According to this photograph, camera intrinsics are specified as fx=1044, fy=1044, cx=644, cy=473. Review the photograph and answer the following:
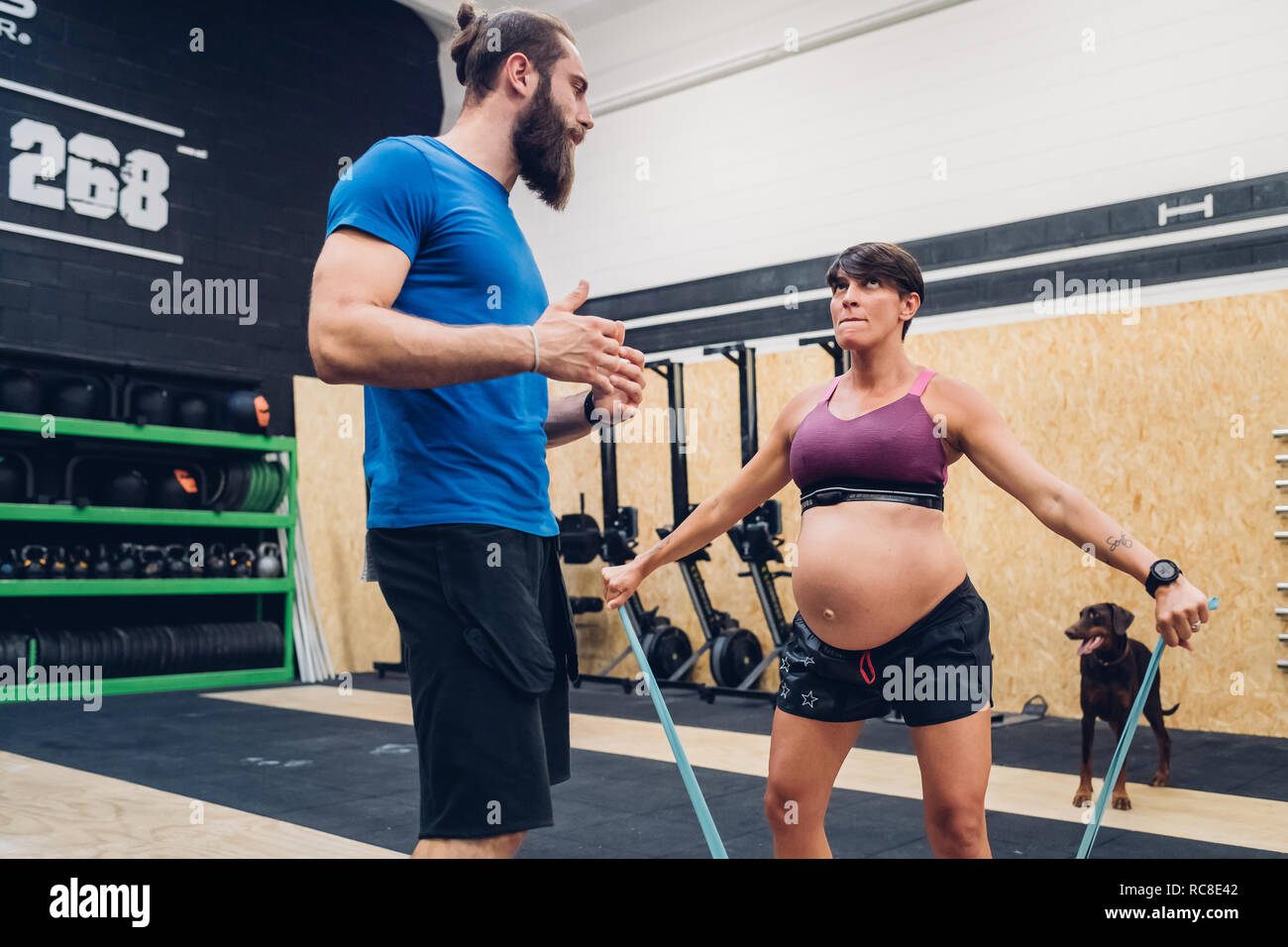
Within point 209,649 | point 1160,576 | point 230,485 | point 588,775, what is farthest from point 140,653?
point 1160,576

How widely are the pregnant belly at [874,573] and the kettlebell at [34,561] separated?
5.80 metres

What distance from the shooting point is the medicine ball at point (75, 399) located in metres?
6.36

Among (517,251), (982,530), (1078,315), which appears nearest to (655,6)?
(1078,315)

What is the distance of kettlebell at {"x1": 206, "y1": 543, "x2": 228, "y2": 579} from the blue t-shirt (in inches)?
247

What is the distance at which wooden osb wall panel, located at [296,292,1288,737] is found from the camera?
5102 mm

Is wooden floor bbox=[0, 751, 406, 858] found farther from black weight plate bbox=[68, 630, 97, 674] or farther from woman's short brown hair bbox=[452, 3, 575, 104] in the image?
black weight plate bbox=[68, 630, 97, 674]

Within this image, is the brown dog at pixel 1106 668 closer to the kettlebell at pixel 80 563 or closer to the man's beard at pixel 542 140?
the man's beard at pixel 542 140

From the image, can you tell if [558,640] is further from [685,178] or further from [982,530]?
[685,178]

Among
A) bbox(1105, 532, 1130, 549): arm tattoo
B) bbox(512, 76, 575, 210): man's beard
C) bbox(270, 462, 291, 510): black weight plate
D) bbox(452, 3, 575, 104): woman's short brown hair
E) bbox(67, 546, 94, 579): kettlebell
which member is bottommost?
bbox(67, 546, 94, 579): kettlebell

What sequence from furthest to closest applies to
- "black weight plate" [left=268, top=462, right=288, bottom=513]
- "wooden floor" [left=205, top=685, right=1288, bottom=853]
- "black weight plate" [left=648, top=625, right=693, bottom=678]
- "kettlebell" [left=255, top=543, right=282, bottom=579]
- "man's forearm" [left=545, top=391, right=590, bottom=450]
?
"black weight plate" [left=268, top=462, right=288, bottom=513], "kettlebell" [left=255, top=543, right=282, bottom=579], "black weight plate" [left=648, top=625, right=693, bottom=678], "wooden floor" [left=205, top=685, right=1288, bottom=853], "man's forearm" [left=545, top=391, right=590, bottom=450]

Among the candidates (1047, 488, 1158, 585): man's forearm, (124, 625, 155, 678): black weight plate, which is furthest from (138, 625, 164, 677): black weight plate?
(1047, 488, 1158, 585): man's forearm

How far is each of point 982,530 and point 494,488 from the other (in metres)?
5.10

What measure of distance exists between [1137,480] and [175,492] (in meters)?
5.81

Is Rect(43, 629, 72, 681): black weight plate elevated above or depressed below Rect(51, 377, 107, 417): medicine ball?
below
